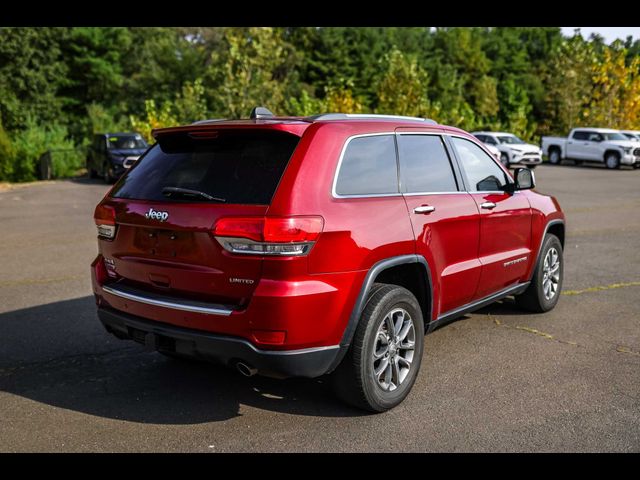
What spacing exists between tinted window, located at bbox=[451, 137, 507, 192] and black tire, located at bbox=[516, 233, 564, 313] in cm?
95

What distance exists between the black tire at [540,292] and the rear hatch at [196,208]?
332cm

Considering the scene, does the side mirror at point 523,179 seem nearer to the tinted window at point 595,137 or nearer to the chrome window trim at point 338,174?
the chrome window trim at point 338,174

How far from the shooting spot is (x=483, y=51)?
70250 millimetres

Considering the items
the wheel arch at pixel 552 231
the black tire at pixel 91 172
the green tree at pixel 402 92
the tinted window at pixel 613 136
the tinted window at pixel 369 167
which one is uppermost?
the green tree at pixel 402 92

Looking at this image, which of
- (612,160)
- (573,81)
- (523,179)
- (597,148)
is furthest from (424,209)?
(573,81)

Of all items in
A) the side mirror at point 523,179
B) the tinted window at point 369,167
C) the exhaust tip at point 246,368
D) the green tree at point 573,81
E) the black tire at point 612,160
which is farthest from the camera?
the green tree at point 573,81

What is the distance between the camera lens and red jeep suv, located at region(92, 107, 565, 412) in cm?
352

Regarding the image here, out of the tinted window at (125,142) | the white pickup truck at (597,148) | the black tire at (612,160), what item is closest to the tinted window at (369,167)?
the tinted window at (125,142)

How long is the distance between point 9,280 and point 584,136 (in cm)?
3088

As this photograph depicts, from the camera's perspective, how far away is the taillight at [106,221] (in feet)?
13.8

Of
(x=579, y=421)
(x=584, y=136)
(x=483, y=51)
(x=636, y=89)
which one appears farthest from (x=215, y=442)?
(x=483, y=51)

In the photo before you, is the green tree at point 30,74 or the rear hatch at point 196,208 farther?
the green tree at point 30,74

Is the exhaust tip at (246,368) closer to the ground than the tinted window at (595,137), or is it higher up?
closer to the ground
